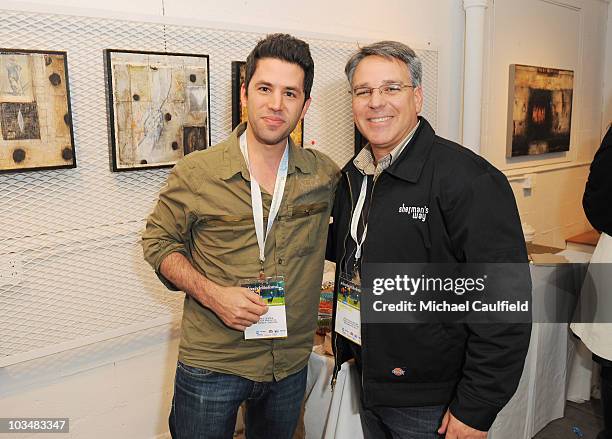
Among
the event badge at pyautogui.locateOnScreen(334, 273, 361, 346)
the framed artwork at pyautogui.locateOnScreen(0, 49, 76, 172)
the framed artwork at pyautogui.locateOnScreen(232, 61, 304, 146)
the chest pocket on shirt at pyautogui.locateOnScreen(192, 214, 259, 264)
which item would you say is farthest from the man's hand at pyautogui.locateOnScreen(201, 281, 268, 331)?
the framed artwork at pyautogui.locateOnScreen(232, 61, 304, 146)

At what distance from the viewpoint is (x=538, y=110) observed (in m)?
4.36

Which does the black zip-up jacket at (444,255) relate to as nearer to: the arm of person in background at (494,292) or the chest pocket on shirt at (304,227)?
the arm of person in background at (494,292)

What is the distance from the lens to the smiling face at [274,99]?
1.60 metres

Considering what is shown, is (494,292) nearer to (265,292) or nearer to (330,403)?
(265,292)

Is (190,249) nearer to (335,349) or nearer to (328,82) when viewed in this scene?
(335,349)

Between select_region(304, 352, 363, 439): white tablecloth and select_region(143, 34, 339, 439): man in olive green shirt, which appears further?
select_region(304, 352, 363, 439): white tablecloth

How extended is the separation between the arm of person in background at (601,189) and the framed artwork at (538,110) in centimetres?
193

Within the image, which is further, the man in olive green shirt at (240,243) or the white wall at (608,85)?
the white wall at (608,85)

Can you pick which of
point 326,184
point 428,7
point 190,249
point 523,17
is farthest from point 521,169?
point 190,249

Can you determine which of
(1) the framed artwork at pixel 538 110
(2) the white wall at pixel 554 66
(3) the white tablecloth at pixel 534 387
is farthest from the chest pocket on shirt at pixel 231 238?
(1) the framed artwork at pixel 538 110

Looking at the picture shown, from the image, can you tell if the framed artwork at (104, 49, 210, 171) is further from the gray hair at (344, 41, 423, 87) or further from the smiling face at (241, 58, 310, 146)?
the gray hair at (344, 41, 423, 87)

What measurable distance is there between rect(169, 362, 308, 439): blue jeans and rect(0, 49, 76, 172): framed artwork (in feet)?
2.95

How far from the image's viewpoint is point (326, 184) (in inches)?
69.5

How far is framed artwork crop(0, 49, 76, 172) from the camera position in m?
1.86
